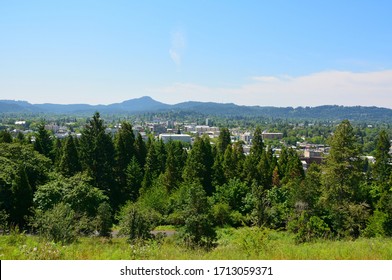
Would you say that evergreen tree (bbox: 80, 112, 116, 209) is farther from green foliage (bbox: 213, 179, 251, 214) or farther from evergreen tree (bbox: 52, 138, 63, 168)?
green foliage (bbox: 213, 179, 251, 214)

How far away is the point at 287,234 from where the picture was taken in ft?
68.8

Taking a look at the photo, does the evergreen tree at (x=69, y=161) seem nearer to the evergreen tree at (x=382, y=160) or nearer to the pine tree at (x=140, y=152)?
the pine tree at (x=140, y=152)

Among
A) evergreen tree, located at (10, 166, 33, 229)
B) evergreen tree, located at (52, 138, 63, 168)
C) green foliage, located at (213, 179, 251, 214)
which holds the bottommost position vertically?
green foliage, located at (213, 179, 251, 214)

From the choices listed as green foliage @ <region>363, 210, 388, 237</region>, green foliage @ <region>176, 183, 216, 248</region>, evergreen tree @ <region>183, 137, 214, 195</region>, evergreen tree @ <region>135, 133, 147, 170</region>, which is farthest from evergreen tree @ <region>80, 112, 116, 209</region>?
green foliage @ <region>363, 210, 388, 237</region>

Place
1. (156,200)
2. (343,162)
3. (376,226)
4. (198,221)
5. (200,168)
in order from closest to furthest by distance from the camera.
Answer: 1. (198,221)
2. (376,226)
3. (343,162)
4. (156,200)
5. (200,168)

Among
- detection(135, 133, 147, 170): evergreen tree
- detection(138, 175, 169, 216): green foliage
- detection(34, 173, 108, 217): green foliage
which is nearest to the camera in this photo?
detection(34, 173, 108, 217): green foliage

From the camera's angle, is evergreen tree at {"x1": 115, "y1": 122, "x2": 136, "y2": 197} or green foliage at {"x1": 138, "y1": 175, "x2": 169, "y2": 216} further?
evergreen tree at {"x1": 115, "y1": 122, "x2": 136, "y2": 197}

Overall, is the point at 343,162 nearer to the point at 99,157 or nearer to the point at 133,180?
the point at 133,180

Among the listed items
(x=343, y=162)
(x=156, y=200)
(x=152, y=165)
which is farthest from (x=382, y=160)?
(x=156, y=200)

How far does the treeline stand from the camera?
53.9 ft

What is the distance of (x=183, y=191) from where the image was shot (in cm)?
2573
